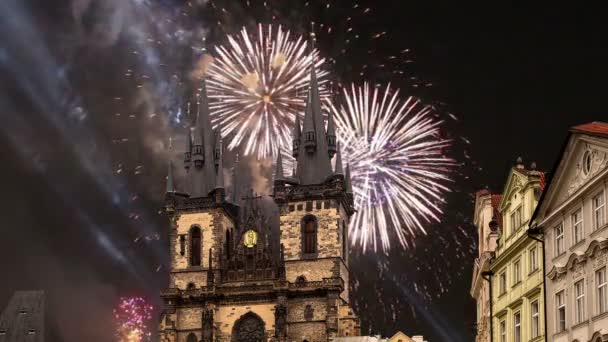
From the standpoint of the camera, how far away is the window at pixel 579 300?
98.9 ft

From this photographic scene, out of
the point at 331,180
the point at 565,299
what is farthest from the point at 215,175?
the point at 565,299

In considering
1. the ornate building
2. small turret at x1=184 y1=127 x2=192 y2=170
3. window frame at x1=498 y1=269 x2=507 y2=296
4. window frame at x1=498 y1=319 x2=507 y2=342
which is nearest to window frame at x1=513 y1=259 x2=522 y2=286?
window frame at x1=498 y1=269 x2=507 y2=296

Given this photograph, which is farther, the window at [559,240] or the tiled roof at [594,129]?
the window at [559,240]

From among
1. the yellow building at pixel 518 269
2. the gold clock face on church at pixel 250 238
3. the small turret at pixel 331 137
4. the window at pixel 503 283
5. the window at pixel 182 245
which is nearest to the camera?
the yellow building at pixel 518 269

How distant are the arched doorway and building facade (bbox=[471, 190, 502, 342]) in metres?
31.0

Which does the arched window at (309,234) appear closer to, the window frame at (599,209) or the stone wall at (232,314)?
the stone wall at (232,314)

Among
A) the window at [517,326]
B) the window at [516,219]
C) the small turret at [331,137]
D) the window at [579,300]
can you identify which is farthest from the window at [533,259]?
the small turret at [331,137]

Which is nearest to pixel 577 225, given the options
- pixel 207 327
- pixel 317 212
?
pixel 317 212

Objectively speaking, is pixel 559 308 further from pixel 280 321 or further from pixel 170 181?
pixel 170 181

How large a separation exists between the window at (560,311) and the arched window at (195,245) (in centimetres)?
5215

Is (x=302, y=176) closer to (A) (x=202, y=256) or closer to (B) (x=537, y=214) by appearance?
(A) (x=202, y=256)

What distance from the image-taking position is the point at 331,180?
7994 centimetres

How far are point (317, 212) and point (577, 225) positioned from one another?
48.8 m

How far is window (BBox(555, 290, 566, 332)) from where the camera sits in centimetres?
3206
